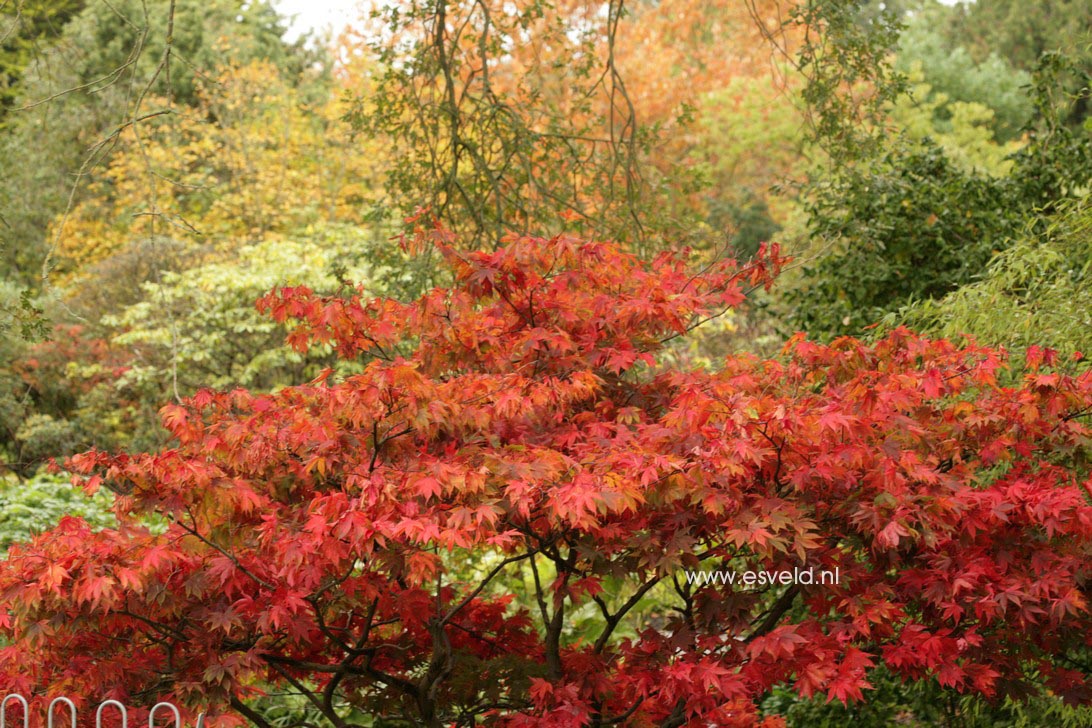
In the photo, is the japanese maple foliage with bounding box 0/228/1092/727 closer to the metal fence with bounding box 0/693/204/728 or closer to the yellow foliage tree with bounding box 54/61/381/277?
the metal fence with bounding box 0/693/204/728

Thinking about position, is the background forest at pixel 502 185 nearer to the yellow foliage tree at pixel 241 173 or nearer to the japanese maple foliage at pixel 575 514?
the yellow foliage tree at pixel 241 173

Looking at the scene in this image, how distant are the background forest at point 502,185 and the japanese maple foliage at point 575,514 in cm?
30

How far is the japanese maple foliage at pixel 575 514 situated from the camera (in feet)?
9.10

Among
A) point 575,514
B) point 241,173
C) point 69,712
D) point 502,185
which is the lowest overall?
point 69,712

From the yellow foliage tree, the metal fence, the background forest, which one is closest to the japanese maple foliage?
the metal fence

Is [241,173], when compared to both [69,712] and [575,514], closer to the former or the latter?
[69,712]

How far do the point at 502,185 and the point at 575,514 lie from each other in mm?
4393

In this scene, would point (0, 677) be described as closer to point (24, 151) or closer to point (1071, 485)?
point (1071, 485)

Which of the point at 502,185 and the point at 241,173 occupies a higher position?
the point at 241,173

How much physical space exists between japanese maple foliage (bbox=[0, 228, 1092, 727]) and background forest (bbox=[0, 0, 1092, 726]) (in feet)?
0.99

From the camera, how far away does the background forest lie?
16.5 ft

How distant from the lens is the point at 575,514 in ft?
8.64

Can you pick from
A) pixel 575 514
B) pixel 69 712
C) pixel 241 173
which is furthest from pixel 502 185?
pixel 241 173

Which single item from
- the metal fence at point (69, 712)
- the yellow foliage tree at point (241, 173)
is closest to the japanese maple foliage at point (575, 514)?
the metal fence at point (69, 712)
